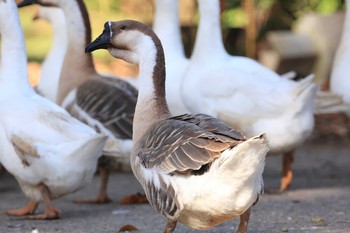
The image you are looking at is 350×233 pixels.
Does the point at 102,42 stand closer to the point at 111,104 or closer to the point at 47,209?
the point at 47,209

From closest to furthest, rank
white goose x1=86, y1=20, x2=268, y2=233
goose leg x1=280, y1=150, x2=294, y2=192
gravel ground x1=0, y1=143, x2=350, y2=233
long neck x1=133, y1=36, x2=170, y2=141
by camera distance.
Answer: white goose x1=86, y1=20, x2=268, y2=233
long neck x1=133, y1=36, x2=170, y2=141
gravel ground x1=0, y1=143, x2=350, y2=233
goose leg x1=280, y1=150, x2=294, y2=192

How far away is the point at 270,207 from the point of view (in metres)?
8.29

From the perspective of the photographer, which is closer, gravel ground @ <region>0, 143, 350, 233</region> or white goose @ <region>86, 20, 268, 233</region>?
white goose @ <region>86, 20, 268, 233</region>

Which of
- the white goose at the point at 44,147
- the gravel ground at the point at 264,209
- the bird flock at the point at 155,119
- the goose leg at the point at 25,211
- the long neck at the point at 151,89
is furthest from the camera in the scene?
the goose leg at the point at 25,211

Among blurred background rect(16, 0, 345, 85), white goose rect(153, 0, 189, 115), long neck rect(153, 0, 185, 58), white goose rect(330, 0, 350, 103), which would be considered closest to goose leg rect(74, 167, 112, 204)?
white goose rect(153, 0, 189, 115)

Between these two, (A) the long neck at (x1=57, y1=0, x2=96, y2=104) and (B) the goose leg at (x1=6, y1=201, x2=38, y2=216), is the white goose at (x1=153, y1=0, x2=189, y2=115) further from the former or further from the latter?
(B) the goose leg at (x1=6, y1=201, x2=38, y2=216)

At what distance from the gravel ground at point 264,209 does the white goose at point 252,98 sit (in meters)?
0.60

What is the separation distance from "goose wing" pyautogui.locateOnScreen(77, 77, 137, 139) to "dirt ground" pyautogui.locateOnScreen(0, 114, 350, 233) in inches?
30.0

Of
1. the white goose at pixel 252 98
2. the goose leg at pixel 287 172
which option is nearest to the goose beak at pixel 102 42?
the white goose at pixel 252 98

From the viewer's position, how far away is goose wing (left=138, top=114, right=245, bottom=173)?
18.5 feet

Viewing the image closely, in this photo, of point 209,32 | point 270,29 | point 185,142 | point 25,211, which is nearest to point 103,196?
point 25,211

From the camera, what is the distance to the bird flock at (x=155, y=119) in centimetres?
573

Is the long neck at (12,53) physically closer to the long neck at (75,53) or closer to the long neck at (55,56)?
the long neck at (75,53)

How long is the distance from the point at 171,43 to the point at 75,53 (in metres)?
1.22
